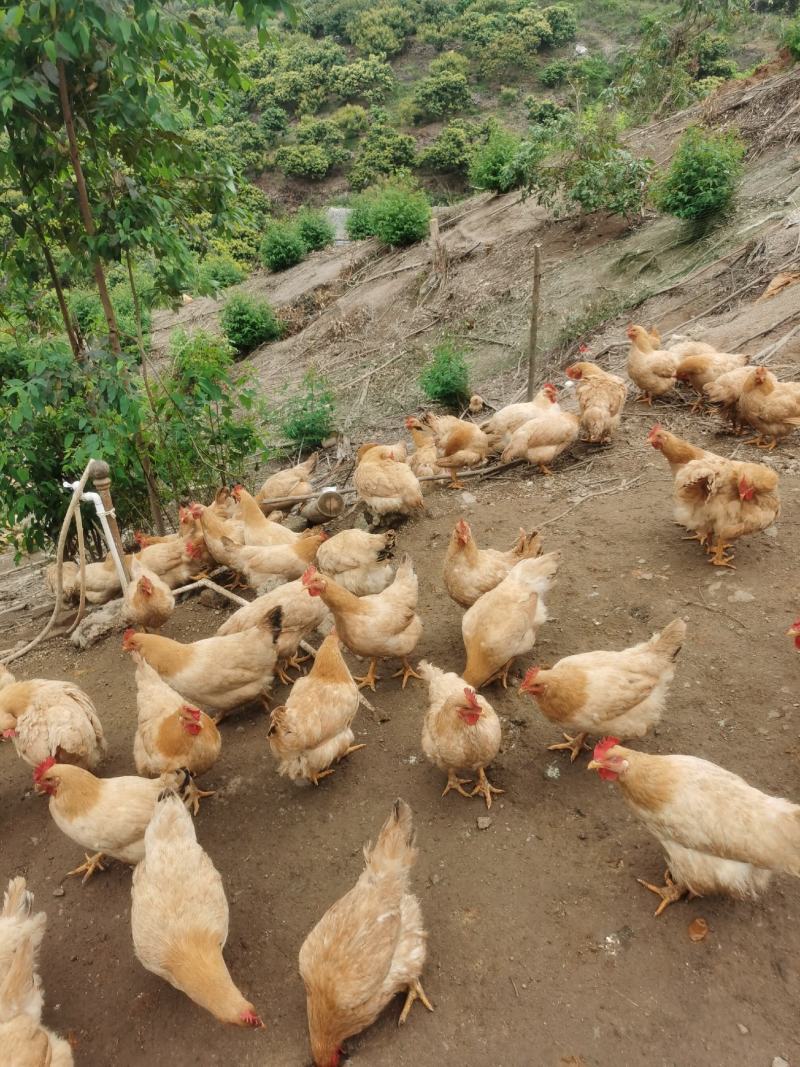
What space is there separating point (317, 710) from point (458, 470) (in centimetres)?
414

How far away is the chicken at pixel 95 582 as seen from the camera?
238 inches

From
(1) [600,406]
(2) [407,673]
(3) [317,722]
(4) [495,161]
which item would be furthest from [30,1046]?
(4) [495,161]

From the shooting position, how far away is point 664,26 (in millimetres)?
18219

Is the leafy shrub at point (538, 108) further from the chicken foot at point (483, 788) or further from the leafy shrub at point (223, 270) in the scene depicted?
the chicken foot at point (483, 788)

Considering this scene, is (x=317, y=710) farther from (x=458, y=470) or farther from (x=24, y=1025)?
(x=458, y=470)

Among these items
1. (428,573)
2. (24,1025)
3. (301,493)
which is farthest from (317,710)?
(301,493)

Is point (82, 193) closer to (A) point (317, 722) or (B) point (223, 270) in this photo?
(A) point (317, 722)

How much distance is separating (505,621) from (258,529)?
2629mm

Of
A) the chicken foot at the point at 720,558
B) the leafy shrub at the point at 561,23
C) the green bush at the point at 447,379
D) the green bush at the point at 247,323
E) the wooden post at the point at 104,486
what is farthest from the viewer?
the leafy shrub at the point at 561,23

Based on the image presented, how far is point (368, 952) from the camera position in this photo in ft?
8.15

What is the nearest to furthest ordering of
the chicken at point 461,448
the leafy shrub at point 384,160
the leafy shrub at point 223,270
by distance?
1. the chicken at point 461,448
2. the leafy shrub at point 223,270
3. the leafy shrub at point 384,160

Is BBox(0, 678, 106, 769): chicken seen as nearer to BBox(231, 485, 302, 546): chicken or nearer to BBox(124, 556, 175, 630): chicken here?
BBox(124, 556, 175, 630): chicken

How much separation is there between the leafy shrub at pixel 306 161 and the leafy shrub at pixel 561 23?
48.5 ft

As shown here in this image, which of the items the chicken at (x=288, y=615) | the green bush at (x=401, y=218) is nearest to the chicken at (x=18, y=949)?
the chicken at (x=288, y=615)
